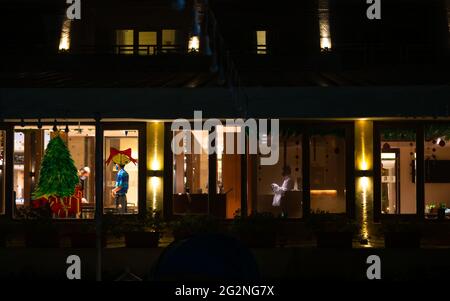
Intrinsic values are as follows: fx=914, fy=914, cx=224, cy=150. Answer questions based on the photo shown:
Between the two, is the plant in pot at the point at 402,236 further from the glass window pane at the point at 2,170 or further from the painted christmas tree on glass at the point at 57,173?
the glass window pane at the point at 2,170

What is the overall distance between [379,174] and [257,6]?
533 centimetres

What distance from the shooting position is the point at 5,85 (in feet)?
55.4

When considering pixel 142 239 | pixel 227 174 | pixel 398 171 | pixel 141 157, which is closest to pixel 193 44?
pixel 141 157

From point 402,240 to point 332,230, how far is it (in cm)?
118

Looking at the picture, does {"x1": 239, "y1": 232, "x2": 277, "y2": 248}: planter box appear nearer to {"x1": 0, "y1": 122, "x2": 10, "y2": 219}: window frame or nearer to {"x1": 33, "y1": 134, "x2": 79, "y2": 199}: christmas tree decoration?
{"x1": 33, "y1": 134, "x2": 79, "y2": 199}: christmas tree decoration

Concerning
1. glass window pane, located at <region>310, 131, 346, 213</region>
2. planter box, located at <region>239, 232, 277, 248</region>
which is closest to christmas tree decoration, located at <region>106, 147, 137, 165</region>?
glass window pane, located at <region>310, 131, 346, 213</region>

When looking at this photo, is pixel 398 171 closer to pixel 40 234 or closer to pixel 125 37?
pixel 125 37

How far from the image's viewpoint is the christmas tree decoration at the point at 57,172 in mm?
17828

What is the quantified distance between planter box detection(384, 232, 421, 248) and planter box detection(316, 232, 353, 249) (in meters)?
0.67

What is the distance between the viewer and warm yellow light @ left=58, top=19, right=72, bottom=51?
21.2 m

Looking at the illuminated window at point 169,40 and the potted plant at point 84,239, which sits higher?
the illuminated window at point 169,40

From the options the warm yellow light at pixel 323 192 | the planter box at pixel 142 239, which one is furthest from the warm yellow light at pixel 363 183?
the planter box at pixel 142 239

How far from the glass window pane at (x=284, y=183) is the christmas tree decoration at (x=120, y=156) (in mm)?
2626

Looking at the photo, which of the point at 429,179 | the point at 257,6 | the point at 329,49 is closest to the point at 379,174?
the point at 429,179
